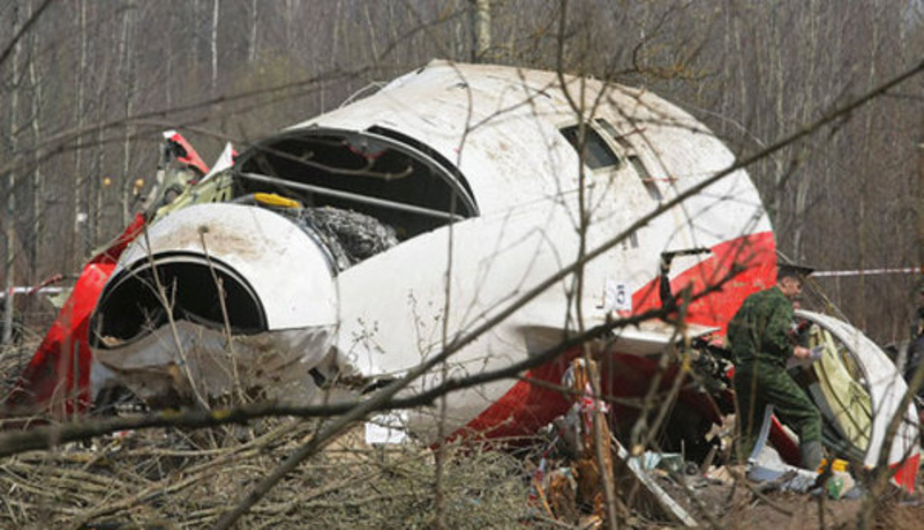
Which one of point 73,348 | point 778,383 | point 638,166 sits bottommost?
point 778,383

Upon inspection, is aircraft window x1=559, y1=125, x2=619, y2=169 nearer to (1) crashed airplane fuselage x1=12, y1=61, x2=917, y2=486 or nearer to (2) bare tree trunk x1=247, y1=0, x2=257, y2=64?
(1) crashed airplane fuselage x1=12, y1=61, x2=917, y2=486

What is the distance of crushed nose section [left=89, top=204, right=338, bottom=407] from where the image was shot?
6.21 metres

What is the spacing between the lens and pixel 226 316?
6.07 m

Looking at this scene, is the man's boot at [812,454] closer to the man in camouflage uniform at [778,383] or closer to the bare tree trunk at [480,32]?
the man in camouflage uniform at [778,383]

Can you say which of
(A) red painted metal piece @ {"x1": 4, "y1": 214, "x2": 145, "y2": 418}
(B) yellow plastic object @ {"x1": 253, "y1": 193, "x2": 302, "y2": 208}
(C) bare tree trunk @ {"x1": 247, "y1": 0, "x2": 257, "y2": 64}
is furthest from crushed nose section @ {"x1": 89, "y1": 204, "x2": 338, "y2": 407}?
(C) bare tree trunk @ {"x1": 247, "y1": 0, "x2": 257, "y2": 64}

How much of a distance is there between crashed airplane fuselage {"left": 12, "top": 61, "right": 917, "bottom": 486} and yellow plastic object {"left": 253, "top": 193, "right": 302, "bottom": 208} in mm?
13

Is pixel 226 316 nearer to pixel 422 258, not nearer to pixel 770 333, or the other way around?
pixel 422 258

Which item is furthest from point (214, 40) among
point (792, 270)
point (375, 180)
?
point (792, 270)

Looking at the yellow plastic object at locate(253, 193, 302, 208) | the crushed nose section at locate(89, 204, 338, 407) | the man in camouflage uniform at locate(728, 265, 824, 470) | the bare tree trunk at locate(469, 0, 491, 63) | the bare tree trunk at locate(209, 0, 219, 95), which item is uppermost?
the bare tree trunk at locate(209, 0, 219, 95)

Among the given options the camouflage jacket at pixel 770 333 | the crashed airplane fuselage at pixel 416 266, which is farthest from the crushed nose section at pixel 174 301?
the camouflage jacket at pixel 770 333

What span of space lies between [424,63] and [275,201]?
2.50 metres

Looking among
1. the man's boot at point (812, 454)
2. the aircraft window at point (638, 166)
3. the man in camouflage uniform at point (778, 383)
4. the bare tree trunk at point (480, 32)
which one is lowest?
the man's boot at point (812, 454)

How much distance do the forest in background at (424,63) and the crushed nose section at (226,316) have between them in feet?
5.23

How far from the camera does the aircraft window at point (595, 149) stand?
7.74 metres
